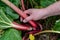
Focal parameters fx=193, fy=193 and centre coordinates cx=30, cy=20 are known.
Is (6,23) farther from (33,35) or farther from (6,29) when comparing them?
(33,35)

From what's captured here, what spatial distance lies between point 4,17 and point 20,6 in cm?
16

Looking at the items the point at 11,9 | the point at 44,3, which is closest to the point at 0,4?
the point at 11,9

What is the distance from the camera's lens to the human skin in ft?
4.52

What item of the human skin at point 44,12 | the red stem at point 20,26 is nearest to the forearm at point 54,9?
the human skin at point 44,12

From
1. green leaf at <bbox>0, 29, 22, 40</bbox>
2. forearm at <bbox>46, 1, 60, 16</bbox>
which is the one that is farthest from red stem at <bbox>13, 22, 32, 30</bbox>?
forearm at <bbox>46, 1, 60, 16</bbox>

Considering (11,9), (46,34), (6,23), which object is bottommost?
(46,34)

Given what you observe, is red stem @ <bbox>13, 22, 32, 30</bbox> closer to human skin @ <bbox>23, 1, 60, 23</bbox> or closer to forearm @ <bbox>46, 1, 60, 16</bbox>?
human skin @ <bbox>23, 1, 60, 23</bbox>

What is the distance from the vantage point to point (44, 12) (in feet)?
4.58

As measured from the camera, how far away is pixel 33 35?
149cm

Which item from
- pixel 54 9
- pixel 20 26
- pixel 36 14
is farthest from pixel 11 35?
pixel 54 9

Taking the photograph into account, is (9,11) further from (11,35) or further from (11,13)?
(11,35)

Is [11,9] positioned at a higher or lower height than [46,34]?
higher

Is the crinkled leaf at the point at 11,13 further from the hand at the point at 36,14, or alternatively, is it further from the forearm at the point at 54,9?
the forearm at the point at 54,9

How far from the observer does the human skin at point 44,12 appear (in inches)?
54.2
